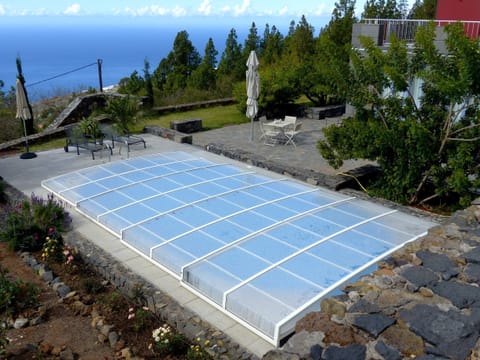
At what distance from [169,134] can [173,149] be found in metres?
1.40

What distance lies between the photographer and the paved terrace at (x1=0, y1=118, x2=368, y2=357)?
5.85 m

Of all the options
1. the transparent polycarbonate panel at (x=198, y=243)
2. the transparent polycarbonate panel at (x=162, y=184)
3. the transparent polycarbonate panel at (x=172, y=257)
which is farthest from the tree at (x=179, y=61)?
the transparent polycarbonate panel at (x=172, y=257)

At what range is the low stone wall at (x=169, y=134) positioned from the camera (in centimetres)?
1455

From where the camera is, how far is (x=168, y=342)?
17.4 ft

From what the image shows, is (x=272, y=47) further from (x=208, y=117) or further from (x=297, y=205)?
(x=297, y=205)

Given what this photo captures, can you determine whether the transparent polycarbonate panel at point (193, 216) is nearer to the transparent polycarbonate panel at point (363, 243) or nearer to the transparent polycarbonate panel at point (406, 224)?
the transparent polycarbonate panel at point (363, 243)

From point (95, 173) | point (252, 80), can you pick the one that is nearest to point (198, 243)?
point (95, 173)

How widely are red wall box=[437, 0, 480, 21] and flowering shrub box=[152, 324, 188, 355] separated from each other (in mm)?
17566

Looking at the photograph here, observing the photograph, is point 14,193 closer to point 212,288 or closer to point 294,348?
point 212,288

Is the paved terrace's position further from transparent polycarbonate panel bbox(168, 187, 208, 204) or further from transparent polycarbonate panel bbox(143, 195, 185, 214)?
transparent polycarbonate panel bbox(168, 187, 208, 204)

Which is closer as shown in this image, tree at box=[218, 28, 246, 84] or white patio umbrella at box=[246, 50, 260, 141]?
white patio umbrella at box=[246, 50, 260, 141]

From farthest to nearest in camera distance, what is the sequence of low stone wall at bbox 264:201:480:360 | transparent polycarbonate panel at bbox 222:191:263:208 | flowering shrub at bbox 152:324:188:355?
transparent polycarbonate panel at bbox 222:191:263:208 < flowering shrub at bbox 152:324:188:355 < low stone wall at bbox 264:201:480:360

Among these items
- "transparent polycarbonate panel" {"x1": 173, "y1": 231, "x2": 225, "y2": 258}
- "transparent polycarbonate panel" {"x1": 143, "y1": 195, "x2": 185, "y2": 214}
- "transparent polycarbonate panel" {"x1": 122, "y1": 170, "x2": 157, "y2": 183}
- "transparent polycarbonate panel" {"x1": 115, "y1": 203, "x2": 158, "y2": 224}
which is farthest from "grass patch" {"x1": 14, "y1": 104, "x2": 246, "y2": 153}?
"transparent polycarbonate panel" {"x1": 173, "y1": 231, "x2": 225, "y2": 258}

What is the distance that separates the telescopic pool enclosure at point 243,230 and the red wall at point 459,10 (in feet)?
43.0
